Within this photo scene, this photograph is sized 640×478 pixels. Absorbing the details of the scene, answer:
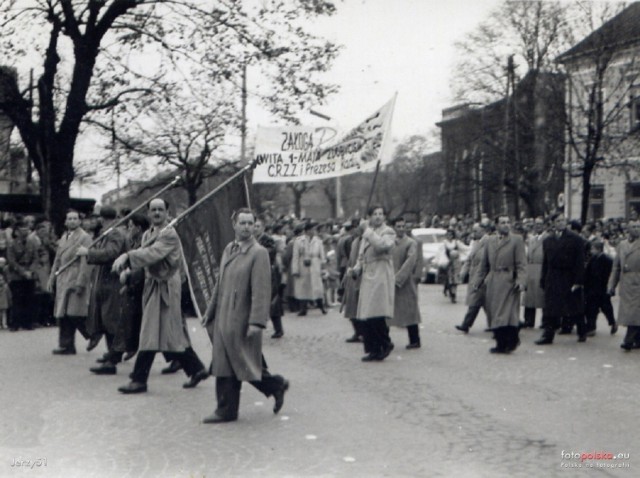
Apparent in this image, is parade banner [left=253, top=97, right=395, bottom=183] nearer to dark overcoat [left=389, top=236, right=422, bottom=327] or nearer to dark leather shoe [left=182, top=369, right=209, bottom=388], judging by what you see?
dark overcoat [left=389, top=236, right=422, bottom=327]

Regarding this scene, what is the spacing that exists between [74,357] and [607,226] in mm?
20179

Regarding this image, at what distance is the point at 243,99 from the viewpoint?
834 inches

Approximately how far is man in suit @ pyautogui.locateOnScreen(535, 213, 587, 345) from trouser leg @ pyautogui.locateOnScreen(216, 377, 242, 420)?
22.4 feet

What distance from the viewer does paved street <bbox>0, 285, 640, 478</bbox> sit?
21.8 ft

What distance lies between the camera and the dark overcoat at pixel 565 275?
14.0 m

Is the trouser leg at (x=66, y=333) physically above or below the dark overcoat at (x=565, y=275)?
below

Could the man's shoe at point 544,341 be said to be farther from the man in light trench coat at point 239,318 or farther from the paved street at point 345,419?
the man in light trench coat at point 239,318

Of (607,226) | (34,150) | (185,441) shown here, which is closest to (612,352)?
(185,441)

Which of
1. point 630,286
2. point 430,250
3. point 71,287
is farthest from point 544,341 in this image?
point 430,250

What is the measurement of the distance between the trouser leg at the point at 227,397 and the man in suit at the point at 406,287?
16.4 ft

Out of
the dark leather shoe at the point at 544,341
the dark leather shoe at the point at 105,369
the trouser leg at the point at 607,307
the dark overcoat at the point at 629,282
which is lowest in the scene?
the dark leather shoe at the point at 105,369

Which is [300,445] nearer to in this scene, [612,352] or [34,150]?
[612,352]

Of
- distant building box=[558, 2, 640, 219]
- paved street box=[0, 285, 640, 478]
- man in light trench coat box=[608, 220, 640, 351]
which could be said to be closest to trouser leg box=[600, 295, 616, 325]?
man in light trench coat box=[608, 220, 640, 351]

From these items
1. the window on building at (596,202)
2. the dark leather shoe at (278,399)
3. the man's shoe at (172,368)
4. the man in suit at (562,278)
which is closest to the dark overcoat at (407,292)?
the man in suit at (562,278)
